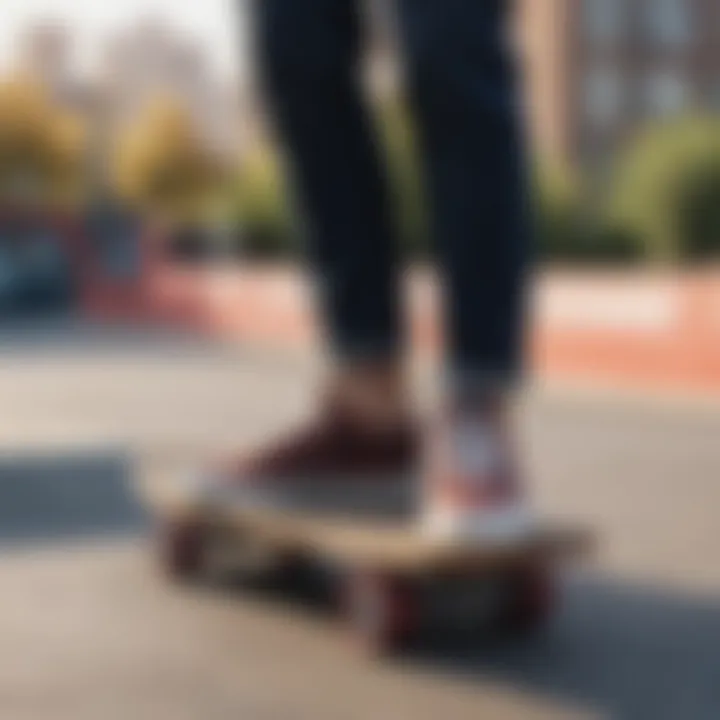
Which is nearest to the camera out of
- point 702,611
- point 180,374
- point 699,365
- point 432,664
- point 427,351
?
point 432,664

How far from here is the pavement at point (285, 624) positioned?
1.56 meters

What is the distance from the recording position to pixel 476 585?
78.3 inches

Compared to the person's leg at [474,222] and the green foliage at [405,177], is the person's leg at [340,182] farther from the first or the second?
the person's leg at [474,222]

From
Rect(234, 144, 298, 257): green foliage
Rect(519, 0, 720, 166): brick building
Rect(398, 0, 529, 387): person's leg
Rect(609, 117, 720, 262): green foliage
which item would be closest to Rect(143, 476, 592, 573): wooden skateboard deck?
Rect(398, 0, 529, 387): person's leg

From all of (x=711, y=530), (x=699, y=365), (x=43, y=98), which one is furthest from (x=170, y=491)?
(x=43, y=98)

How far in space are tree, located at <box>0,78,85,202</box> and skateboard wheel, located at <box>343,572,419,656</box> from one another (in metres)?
19.1

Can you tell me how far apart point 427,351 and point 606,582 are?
468 millimetres

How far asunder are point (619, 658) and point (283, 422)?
1.68m

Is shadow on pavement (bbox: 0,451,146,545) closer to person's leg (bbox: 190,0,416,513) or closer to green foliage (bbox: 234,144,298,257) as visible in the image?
person's leg (bbox: 190,0,416,513)

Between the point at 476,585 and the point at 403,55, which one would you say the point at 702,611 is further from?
the point at 403,55

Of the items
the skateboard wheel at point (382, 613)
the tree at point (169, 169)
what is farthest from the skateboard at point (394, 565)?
the tree at point (169, 169)

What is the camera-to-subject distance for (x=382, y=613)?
1829 millimetres

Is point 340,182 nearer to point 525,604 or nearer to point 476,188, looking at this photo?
point 476,188

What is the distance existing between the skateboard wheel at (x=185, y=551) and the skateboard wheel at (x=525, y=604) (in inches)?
15.7
